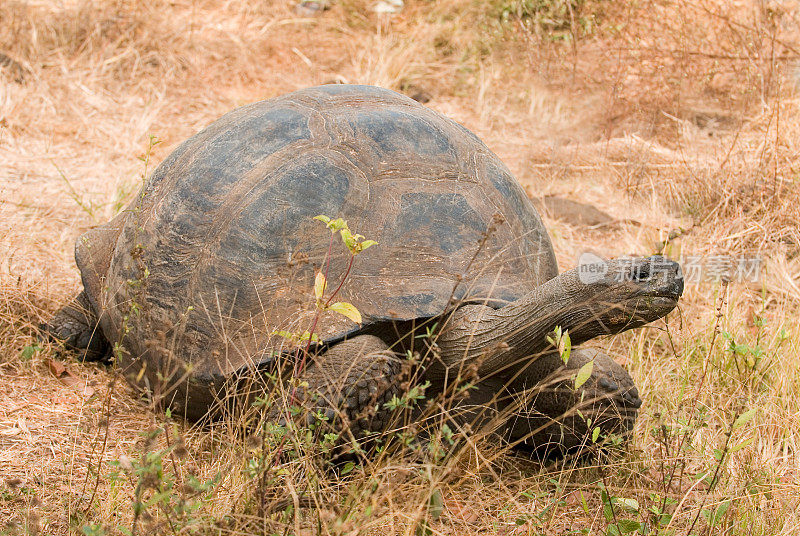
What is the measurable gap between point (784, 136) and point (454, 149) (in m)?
3.10

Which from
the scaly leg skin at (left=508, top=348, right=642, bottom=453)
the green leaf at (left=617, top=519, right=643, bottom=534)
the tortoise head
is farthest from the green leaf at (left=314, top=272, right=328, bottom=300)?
the green leaf at (left=617, top=519, right=643, bottom=534)

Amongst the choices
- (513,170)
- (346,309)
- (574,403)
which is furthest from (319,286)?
(513,170)

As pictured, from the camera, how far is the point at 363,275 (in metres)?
2.83

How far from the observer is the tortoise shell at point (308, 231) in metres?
2.84

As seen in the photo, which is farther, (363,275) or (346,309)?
(363,275)

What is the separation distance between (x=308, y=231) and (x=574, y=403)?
1107 mm

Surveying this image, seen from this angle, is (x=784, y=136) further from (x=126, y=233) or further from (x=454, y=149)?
(x=126, y=233)

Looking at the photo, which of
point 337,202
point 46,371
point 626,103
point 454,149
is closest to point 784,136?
point 626,103

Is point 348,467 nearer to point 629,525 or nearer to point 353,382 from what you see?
point 353,382

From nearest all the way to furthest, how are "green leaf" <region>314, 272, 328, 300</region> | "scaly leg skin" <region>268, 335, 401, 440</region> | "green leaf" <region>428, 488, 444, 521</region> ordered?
"green leaf" <region>428, 488, 444, 521</region>, "green leaf" <region>314, 272, 328, 300</region>, "scaly leg skin" <region>268, 335, 401, 440</region>

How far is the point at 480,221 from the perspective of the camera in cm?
305

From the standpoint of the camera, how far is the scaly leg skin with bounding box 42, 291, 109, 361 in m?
3.81

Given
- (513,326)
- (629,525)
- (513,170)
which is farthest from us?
(513,170)

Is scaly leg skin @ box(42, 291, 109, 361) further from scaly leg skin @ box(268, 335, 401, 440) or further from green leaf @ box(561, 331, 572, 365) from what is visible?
green leaf @ box(561, 331, 572, 365)
